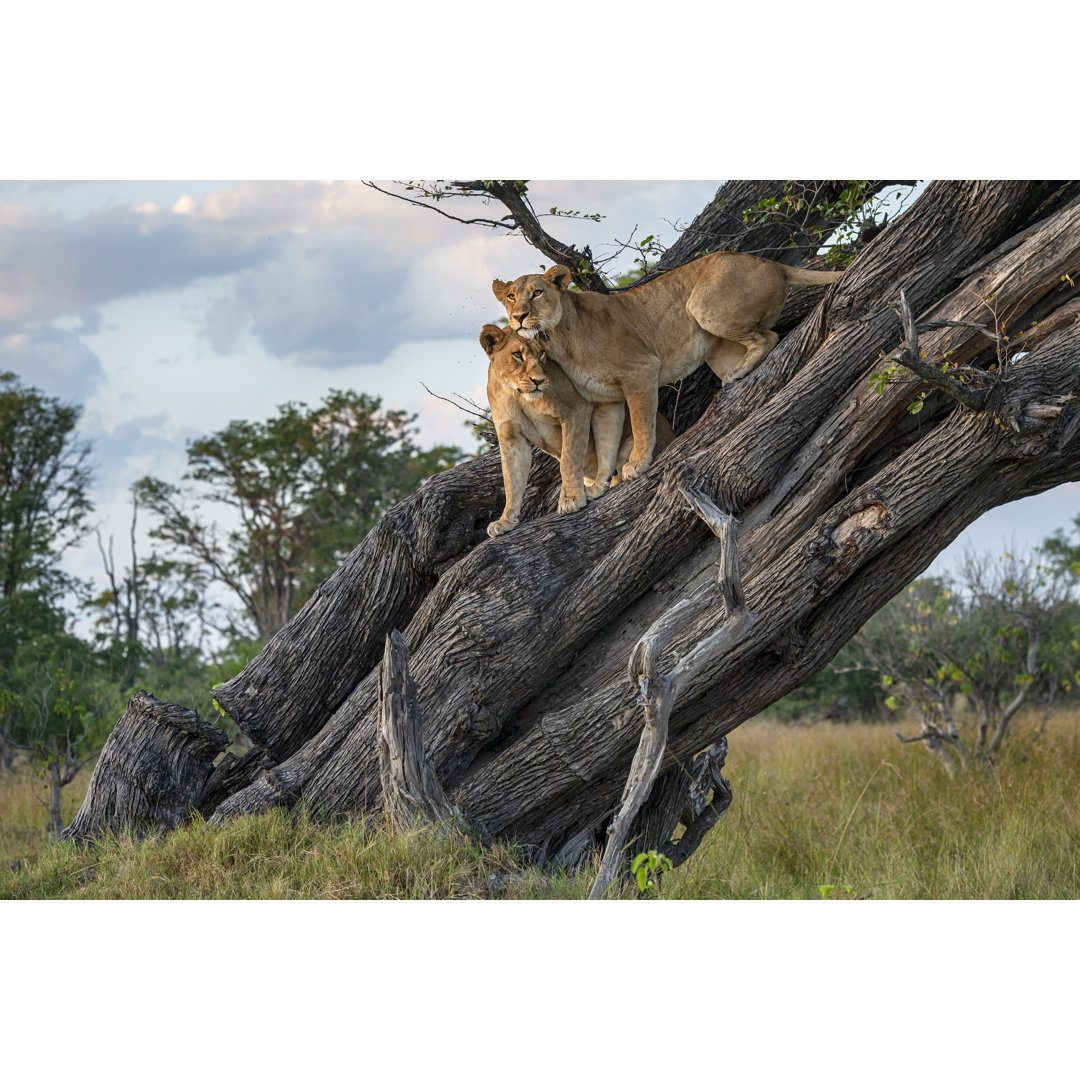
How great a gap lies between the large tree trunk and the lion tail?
47 cm

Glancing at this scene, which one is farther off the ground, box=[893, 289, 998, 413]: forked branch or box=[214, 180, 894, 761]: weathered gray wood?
Answer: box=[893, 289, 998, 413]: forked branch

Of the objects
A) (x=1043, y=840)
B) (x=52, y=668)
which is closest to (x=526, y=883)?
(x=1043, y=840)

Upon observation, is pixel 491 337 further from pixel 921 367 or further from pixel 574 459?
pixel 921 367

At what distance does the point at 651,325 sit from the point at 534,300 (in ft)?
2.76

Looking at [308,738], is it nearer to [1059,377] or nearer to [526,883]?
[526,883]

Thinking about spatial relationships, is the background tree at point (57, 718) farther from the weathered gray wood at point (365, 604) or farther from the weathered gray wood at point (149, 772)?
the weathered gray wood at point (365, 604)

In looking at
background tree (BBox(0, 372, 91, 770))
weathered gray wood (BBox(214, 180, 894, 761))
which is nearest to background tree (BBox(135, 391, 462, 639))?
background tree (BBox(0, 372, 91, 770))

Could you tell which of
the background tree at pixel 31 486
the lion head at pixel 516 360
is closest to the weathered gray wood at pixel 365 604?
the lion head at pixel 516 360

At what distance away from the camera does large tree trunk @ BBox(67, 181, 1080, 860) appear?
219 inches

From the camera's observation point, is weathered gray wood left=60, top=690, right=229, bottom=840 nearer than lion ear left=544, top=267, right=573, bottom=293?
No

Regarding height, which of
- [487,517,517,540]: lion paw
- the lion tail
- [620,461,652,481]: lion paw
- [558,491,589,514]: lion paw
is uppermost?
the lion tail

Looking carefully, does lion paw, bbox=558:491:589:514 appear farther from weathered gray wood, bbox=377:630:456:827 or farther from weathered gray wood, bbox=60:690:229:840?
weathered gray wood, bbox=60:690:229:840

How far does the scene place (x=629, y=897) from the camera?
5.28 m

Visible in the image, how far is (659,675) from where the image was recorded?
459cm
